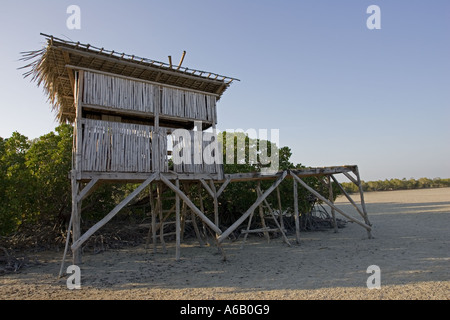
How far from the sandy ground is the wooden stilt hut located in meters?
0.97

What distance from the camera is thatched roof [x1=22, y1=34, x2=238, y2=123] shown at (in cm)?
745

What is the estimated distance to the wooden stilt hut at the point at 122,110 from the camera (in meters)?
7.43

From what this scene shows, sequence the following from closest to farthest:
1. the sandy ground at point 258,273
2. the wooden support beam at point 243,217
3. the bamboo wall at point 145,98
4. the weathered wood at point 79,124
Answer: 1. the sandy ground at point 258,273
2. the weathered wood at point 79,124
3. the bamboo wall at point 145,98
4. the wooden support beam at point 243,217

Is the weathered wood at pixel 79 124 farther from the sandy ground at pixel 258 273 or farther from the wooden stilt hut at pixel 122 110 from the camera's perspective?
the sandy ground at pixel 258 273

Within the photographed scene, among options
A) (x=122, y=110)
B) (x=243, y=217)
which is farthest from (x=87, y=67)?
(x=243, y=217)

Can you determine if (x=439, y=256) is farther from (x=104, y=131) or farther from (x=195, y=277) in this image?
(x=104, y=131)

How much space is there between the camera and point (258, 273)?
6785 mm

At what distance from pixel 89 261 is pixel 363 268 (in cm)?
779

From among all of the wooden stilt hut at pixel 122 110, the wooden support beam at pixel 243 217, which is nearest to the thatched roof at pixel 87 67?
the wooden stilt hut at pixel 122 110

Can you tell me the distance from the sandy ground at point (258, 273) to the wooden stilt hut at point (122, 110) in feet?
3.18

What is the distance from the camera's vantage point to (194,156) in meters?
9.02

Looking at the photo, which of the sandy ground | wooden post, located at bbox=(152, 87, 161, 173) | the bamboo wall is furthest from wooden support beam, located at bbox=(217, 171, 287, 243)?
the bamboo wall
